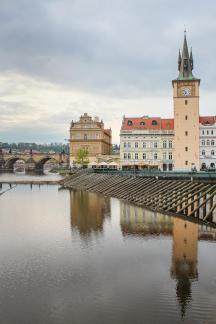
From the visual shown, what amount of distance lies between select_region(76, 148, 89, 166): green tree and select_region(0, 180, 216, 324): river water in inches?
2677

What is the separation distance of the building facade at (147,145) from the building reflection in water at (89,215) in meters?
41.8

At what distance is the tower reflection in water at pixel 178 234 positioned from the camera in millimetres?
15594

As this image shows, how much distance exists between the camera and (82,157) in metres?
98.1

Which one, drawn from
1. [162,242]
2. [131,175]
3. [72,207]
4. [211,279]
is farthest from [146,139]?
[211,279]

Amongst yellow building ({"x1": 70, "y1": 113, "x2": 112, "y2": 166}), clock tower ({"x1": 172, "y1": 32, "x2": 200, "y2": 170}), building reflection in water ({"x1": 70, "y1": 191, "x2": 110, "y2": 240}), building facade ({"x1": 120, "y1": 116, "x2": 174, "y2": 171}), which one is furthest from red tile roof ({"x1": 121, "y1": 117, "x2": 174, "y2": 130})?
building reflection in water ({"x1": 70, "y1": 191, "x2": 110, "y2": 240})

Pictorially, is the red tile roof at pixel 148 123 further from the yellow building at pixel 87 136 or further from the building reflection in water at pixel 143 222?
the building reflection in water at pixel 143 222

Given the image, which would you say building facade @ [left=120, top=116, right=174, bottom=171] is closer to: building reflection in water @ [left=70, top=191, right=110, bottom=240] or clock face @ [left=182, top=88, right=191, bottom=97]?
clock face @ [left=182, top=88, right=191, bottom=97]

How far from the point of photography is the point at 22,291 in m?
14.7

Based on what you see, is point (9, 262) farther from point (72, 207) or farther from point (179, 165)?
point (179, 165)

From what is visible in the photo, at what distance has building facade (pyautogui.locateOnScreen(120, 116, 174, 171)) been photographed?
283 feet

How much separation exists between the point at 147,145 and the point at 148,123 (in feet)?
16.9

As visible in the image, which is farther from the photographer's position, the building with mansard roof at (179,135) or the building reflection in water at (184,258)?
the building with mansard roof at (179,135)

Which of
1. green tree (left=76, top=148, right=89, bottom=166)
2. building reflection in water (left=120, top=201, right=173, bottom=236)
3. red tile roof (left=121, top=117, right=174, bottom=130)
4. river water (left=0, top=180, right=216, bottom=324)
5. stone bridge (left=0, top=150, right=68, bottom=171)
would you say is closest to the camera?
river water (left=0, top=180, right=216, bottom=324)

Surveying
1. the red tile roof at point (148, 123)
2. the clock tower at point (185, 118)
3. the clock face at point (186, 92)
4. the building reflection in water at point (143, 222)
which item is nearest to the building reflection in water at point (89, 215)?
the building reflection in water at point (143, 222)
